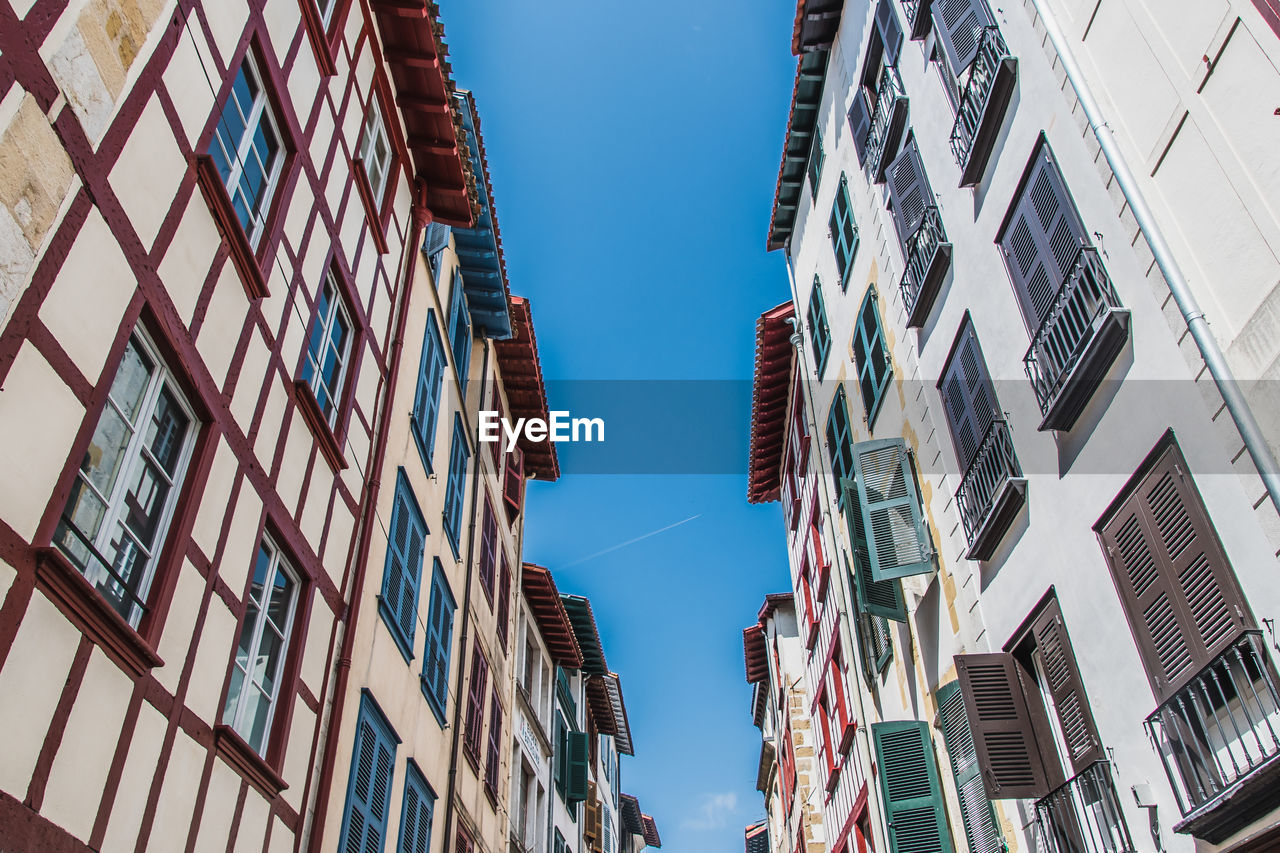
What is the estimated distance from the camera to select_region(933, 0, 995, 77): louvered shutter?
11.5m

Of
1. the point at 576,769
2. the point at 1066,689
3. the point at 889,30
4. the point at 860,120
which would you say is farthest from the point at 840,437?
the point at 576,769

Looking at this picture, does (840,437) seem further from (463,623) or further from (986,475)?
(463,623)

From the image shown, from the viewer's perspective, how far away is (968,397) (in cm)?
1160

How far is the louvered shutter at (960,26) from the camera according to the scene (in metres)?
11.5

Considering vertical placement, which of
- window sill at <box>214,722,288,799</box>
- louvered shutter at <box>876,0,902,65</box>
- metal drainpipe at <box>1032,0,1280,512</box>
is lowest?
window sill at <box>214,722,288,799</box>

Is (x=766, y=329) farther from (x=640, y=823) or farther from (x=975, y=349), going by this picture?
(x=640, y=823)

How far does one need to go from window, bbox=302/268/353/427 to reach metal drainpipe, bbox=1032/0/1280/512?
7795 millimetres

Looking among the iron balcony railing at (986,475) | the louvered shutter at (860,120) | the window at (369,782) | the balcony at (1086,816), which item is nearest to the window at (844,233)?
the louvered shutter at (860,120)

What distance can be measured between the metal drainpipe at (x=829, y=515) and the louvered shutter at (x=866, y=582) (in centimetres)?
238

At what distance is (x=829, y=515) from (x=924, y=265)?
6949 millimetres

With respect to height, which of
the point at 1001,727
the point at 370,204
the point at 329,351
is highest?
the point at 370,204

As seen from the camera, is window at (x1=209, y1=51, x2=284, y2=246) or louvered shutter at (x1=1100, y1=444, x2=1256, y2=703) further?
window at (x1=209, y1=51, x2=284, y2=246)

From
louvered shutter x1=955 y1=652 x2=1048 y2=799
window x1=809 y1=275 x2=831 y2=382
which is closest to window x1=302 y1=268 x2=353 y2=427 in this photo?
louvered shutter x1=955 y1=652 x2=1048 y2=799

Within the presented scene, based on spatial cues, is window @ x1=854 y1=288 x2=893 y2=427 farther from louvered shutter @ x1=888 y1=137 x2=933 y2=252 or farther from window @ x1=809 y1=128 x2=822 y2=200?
window @ x1=809 y1=128 x2=822 y2=200
